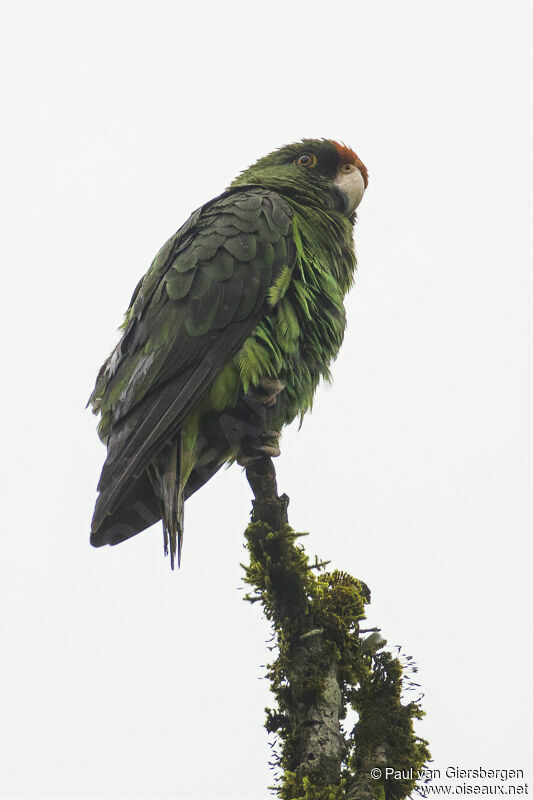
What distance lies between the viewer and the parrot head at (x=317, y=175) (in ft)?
15.7

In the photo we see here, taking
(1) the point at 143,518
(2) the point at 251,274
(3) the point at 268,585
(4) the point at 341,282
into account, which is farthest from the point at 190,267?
(3) the point at 268,585

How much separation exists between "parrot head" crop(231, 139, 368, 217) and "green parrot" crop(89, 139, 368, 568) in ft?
0.98

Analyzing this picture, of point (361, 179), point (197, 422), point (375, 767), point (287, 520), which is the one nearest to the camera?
point (375, 767)

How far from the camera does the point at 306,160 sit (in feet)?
16.4

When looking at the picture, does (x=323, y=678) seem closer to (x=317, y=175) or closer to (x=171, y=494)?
(x=171, y=494)

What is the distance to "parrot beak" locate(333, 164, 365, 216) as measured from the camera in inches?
191

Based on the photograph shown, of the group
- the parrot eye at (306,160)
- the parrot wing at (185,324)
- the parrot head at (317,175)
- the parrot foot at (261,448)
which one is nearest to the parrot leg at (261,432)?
the parrot foot at (261,448)

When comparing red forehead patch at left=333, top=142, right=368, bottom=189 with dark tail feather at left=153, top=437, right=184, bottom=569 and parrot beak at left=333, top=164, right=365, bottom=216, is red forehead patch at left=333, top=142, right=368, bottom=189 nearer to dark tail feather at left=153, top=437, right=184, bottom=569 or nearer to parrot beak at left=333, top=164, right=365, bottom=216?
parrot beak at left=333, top=164, right=365, bottom=216

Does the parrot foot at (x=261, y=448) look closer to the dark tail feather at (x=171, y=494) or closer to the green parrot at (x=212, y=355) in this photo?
the green parrot at (x=212, y=355)

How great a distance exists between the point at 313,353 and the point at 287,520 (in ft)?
3.93

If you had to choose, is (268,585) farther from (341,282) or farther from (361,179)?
(361,179)

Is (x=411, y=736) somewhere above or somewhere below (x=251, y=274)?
below

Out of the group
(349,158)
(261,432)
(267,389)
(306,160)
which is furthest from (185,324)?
(349,158)

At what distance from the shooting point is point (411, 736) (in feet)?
9.50
